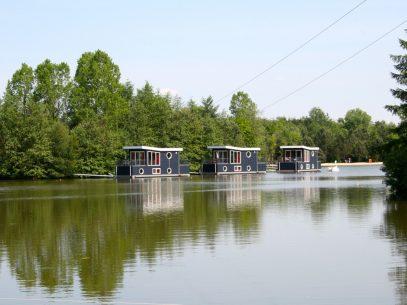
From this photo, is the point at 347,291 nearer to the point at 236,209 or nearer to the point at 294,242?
the point at 294,242

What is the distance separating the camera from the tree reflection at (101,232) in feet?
49.2

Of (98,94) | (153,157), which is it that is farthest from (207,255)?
(98,94)

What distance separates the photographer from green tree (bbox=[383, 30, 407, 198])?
102 ft

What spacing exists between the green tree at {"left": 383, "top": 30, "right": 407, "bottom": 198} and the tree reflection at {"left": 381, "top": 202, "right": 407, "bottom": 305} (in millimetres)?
1396

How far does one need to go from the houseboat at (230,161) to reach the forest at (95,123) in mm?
5147

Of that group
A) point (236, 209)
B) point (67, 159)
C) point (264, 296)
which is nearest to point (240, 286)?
point (264, 296)

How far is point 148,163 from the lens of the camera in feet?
241

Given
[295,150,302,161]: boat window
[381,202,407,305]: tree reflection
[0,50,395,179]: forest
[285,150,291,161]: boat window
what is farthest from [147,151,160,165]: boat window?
[381,202,407,305]: tree reflection

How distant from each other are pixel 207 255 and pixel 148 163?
186ft

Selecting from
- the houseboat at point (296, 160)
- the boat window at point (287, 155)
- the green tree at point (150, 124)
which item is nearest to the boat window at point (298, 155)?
the houseboat at point (296, 160)

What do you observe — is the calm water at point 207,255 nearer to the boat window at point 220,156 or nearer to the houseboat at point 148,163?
the houseboat at point 148,163

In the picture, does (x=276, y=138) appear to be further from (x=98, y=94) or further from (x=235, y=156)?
(x=235, y=156)

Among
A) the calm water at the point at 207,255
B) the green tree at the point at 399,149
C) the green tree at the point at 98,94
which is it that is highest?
the green tree at the point at 98,94

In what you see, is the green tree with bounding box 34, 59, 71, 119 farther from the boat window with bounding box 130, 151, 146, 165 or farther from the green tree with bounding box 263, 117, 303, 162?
the green tree with bounding box 263, 117, 303, 162
